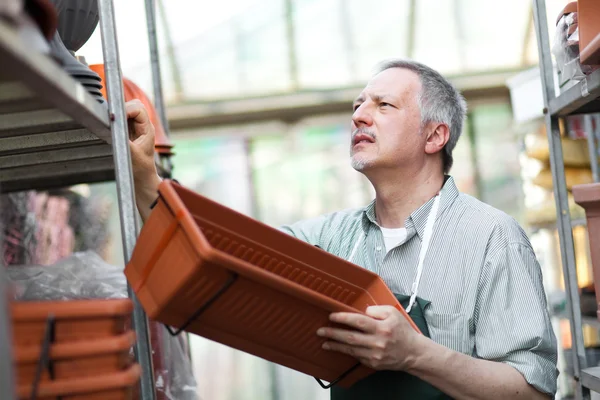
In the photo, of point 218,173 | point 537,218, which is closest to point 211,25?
point 218,173

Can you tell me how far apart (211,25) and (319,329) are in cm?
531

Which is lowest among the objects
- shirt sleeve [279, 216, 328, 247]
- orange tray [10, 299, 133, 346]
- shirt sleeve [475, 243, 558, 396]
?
shirt sleeve [475, 243, 558, 396]

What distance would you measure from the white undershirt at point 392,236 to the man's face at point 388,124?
167 millimetres

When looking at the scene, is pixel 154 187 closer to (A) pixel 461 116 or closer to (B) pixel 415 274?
(B) pixel 415 274

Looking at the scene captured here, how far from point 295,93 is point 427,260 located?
4.73 meters

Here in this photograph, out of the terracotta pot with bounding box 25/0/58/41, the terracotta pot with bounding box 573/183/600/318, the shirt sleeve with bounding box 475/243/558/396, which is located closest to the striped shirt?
the shirt sleeve with bounding box 475/243/558/396

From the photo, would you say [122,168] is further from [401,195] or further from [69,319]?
[401,195]

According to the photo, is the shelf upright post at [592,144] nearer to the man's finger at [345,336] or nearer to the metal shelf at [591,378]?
the metal shelf at [591,378]

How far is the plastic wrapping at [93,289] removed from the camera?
5.52 feet

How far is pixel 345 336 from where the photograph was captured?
135 cm

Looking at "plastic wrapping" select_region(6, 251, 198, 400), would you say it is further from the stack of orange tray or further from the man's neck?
the man's neck

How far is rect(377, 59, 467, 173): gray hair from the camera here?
82.4 inches

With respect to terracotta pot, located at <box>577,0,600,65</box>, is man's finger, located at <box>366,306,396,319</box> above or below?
below

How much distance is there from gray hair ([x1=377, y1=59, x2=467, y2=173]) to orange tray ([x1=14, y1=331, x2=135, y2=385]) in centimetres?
122
